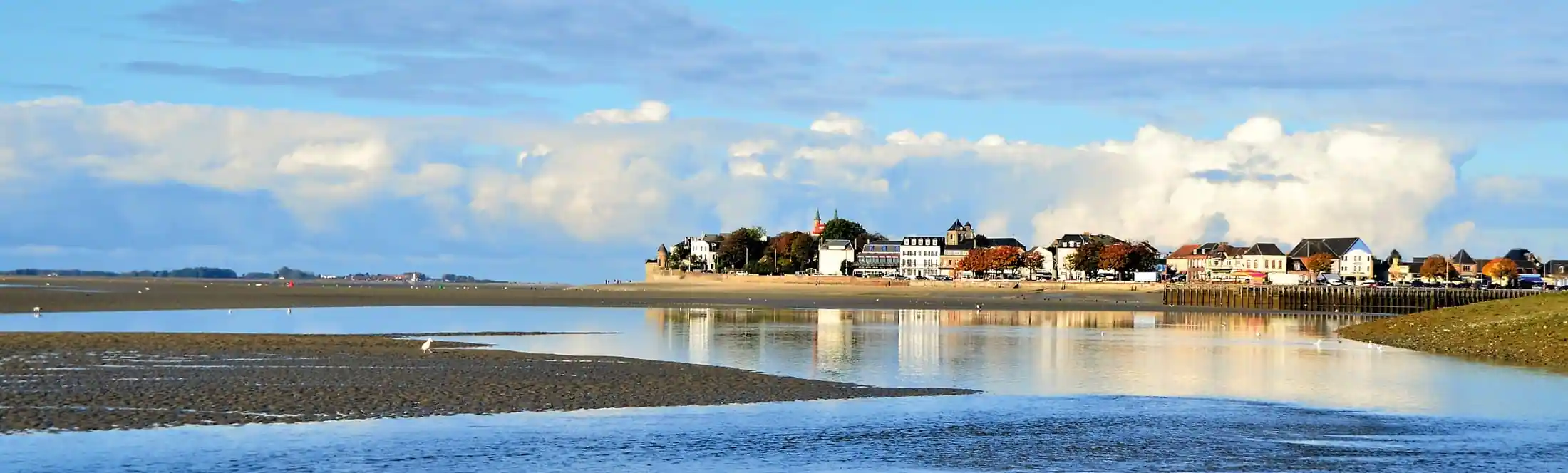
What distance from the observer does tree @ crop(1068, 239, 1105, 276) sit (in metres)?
191

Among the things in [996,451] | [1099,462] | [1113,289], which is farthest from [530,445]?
[1113,289]

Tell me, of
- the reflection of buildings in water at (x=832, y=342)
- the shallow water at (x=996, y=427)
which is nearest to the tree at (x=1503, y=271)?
the reflection of buildings in water at (x=832, y=342)

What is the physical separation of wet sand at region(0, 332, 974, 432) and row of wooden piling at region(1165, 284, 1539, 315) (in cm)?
7574

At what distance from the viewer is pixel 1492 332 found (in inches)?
1784

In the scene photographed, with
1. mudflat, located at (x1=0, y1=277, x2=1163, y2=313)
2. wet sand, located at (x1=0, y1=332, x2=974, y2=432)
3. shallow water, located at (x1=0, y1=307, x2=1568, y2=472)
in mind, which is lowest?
shallow water, located at (x1=0, y1=307, x2=1568, y2=472)

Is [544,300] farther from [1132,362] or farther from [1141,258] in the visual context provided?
[1141,258]

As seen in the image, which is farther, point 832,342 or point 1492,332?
point 832,342

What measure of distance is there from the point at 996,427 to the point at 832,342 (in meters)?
23.5

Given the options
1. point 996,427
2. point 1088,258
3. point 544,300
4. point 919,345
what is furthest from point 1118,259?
point 996,427

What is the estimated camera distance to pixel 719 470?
57.5 ft

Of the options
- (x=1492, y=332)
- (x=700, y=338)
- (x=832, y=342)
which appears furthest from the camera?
(x=700, y=338)

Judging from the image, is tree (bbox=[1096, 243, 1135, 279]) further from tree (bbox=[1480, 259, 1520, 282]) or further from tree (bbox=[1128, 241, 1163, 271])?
tree (bbox=[1480, 259, 1520, 282])

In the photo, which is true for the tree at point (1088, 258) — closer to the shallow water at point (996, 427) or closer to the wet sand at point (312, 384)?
the shallow water at point (996, 427)

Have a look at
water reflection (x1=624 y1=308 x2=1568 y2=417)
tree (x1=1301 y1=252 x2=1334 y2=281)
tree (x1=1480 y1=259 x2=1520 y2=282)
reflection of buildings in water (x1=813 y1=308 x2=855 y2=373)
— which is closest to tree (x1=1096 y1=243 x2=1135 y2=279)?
tree (x1=1301 y1=252 x2=1334 y2=281)
